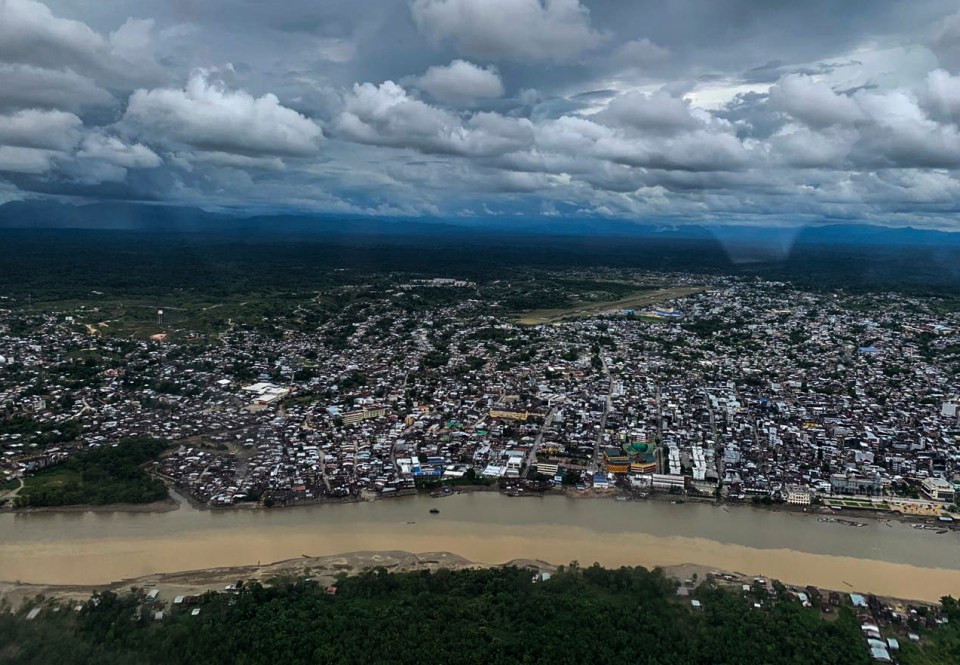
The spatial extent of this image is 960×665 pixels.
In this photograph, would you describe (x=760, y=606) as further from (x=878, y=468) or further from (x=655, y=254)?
(x=655, y=254)

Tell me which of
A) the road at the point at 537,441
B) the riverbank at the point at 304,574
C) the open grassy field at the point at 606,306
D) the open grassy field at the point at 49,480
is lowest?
the riverbank at the point at 304,574

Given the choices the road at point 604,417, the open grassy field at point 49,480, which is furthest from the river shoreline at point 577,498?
the road at point 604,417

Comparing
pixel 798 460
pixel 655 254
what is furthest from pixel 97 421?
pixel 655 254

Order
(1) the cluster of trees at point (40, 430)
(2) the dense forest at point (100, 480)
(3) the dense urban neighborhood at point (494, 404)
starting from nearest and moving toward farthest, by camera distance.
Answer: (2) the dense forest at point (100, 480) → (3) the dense urban neighborhood at point (494, 404) → (1) the cluster of trees at point (40, 430)

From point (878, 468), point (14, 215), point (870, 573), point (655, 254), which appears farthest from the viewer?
point (14, 215)

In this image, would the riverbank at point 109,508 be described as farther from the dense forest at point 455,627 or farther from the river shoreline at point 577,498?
Answer: the dense forest at point 455,627

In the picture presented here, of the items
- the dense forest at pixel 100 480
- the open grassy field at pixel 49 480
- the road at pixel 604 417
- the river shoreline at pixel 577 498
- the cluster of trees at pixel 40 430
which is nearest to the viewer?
the river shoreline at pixel 577 498

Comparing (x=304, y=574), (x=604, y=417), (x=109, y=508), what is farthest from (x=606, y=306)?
(x=304, y=574)
